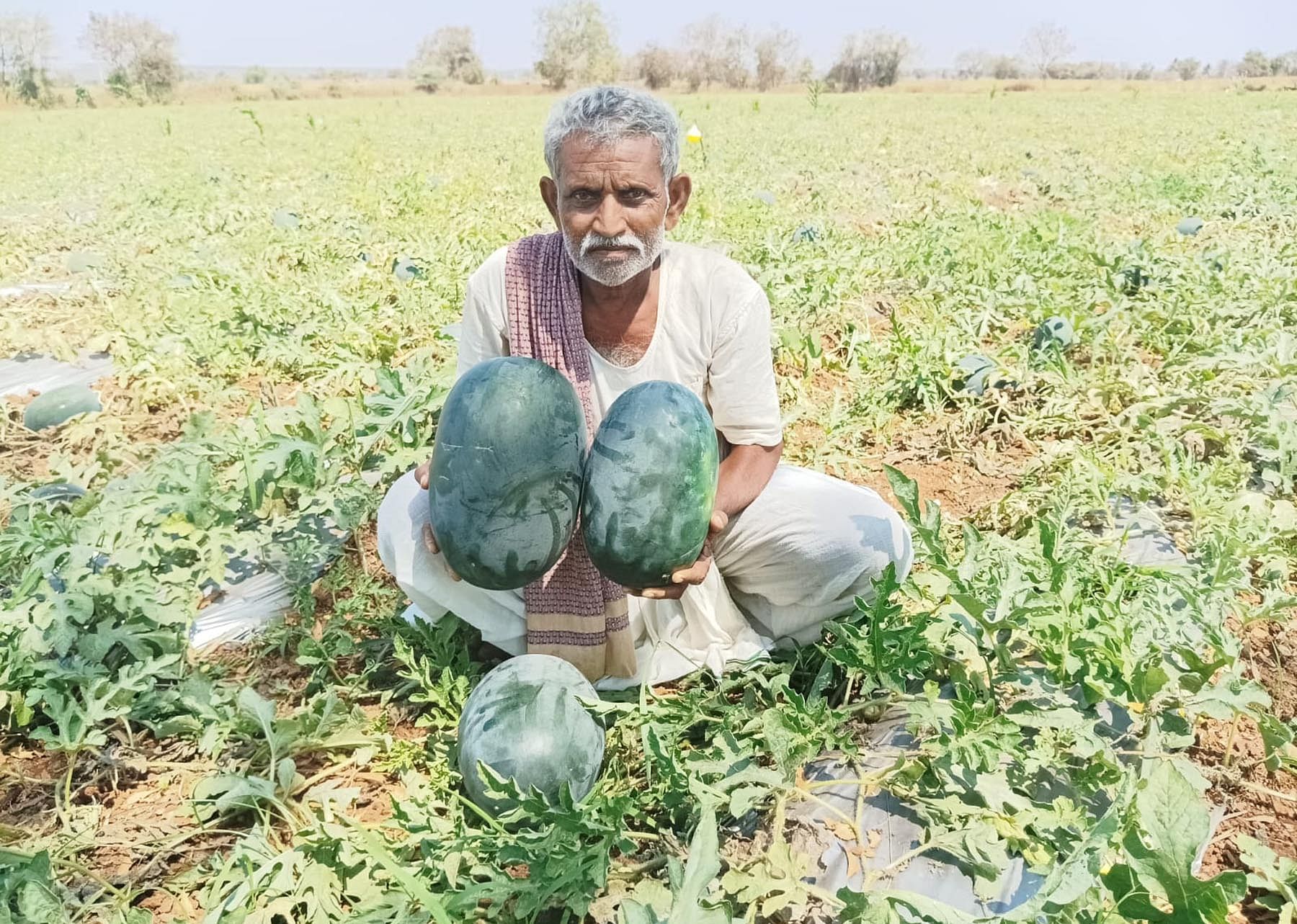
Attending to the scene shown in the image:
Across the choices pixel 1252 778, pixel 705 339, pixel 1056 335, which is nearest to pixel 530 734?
pixel 705 339

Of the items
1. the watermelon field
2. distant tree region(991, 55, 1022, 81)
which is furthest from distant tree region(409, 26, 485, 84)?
the watermelon field

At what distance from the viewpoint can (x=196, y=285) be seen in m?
5.50

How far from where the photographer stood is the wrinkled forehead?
2096 mm

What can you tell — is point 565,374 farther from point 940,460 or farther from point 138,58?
point 138,58

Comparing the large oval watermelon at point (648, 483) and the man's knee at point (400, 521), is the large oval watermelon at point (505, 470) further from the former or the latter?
the man's knee at point (400, 521)

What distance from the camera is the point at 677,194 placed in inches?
92.8

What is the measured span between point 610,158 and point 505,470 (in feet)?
2.62

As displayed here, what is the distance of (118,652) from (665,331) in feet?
5.67

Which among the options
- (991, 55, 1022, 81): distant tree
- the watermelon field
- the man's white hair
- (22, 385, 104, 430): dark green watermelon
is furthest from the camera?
(991, 55, 1022, 81): distant tree

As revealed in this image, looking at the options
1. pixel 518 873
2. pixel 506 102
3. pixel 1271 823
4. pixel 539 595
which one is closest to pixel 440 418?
pixel 539 595

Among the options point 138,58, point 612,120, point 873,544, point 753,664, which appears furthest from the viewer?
point 138,58

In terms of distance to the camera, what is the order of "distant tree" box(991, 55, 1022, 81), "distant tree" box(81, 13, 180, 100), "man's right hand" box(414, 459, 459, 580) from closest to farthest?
"man's right hand" box(414, 459, 459, 580) → "distant tree" box(81, 13, 180, 100) → "distant tree" box(991, 55, 1022, 81)

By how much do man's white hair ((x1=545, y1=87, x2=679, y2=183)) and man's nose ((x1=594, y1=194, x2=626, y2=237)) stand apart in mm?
137

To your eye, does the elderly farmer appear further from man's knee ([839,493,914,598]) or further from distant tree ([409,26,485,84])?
distant tree ([409,26,485,84])
